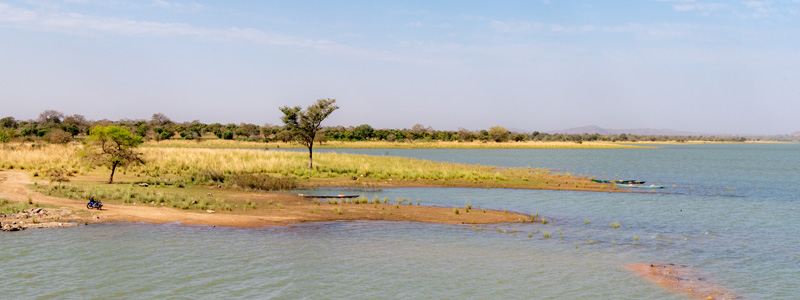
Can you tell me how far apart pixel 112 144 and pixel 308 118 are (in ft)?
51.9

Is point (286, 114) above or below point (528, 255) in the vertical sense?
above

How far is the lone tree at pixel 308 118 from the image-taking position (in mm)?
46000

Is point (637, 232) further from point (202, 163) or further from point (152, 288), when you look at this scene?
point (202, 163)

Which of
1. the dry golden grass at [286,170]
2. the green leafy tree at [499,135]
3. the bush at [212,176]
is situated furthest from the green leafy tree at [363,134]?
the bush at [212,176]

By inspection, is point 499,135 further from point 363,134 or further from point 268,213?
point 268,213

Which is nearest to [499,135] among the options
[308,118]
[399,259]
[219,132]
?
[219,132]

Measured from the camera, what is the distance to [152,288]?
42.8 ft

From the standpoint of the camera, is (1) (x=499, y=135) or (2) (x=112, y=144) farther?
(1) (x=499, y=135)

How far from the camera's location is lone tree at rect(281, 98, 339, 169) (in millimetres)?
46000

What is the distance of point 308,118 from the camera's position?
46531mm

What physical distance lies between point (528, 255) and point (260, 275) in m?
8.11

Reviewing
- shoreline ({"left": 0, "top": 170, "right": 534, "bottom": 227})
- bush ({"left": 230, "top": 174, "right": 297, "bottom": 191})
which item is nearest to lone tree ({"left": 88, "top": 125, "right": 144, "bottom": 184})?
shoreline ({"left": 0, "top": 170, "right": 534, "bottom": 227})

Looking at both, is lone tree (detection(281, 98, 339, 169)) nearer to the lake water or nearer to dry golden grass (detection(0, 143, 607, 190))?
dry golden grass (detection(0, 143, 607, 190))

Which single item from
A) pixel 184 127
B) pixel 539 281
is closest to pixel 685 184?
pixel 539 281
